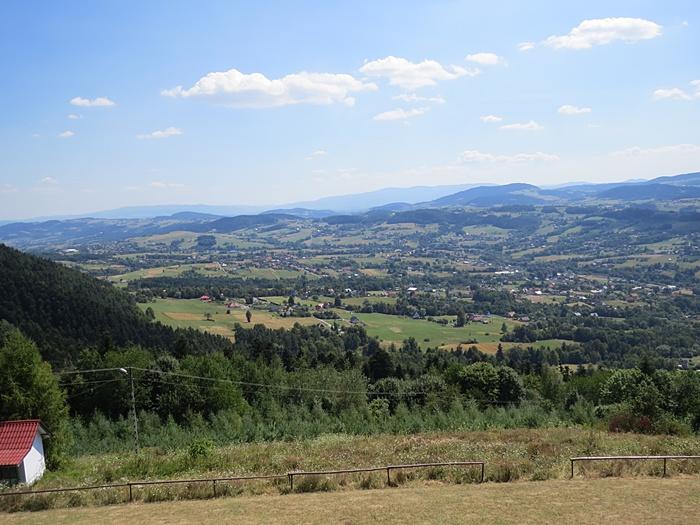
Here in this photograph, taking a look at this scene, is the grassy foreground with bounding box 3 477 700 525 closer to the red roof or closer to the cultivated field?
the red roof

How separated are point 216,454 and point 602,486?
1624cm

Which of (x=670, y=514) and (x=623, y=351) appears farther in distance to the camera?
(x=623, y=351)

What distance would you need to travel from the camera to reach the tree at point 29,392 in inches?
1093

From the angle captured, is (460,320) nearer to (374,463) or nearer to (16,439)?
(374,463)

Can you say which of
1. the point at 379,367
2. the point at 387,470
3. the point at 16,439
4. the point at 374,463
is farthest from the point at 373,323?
the point at 387,470

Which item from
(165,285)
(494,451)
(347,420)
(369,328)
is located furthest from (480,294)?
(494,451)

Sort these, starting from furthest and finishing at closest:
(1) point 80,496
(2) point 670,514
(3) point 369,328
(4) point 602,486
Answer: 1. (3) point 369,328
2. (1) point 80,496
3. (4) point 602,486
4. (2) point 670,514

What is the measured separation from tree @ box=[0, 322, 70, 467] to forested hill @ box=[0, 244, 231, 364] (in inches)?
1583

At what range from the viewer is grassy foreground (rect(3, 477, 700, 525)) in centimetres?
1409

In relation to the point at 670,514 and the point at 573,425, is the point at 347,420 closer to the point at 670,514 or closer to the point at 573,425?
the point at 573,425

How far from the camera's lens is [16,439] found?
24359 millimetres

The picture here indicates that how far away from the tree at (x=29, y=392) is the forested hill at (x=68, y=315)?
40215 mm

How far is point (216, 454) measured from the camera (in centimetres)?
2477

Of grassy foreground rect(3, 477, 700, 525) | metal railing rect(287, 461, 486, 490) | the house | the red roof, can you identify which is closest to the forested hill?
the house
